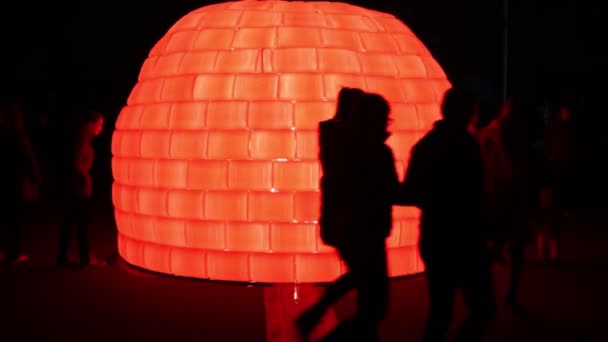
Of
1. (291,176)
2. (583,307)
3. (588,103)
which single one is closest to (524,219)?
(583,307)

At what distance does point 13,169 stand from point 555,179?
5.87 meters

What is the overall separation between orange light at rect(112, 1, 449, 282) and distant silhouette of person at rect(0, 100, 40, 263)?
4.21 feet

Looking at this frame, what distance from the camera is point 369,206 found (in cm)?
447

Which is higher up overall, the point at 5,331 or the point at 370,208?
the point at 370,208

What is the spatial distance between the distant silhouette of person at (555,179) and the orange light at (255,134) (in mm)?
1604

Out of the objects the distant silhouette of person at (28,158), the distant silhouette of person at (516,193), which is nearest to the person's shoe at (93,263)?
the distant silhouette of person at (28,158)

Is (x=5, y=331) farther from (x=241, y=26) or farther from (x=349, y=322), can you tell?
(x=241, y=26)

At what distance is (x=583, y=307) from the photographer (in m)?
6.29

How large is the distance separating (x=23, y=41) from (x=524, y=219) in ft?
79.0

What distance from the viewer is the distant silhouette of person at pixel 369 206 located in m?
4.46

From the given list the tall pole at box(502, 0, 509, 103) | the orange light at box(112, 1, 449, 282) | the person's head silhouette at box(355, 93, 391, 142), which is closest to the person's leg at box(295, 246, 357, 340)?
the person's head silhouette at box(355, 93, 391, 142)

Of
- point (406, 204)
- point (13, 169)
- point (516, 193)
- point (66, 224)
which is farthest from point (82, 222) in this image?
point (406, 204)

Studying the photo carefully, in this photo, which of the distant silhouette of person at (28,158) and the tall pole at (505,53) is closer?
the distant silhouette of person at (28,158)

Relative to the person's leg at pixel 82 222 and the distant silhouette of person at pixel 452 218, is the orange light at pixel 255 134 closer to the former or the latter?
the person's leg at pixel 82 222
